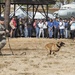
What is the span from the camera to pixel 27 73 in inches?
470

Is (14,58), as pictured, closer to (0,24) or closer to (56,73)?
(0,24)

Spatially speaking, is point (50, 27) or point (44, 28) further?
point (44, 28)

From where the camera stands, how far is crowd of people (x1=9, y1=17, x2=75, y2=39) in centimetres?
2870

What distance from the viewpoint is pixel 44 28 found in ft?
94.9

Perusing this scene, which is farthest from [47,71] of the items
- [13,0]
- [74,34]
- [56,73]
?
[13,0]

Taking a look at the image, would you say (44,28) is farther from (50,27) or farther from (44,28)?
(50,27)

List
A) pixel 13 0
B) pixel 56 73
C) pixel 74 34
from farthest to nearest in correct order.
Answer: pixel 13 0, pixel 74 34, pixel 56 73

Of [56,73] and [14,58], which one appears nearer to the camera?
[56,73]

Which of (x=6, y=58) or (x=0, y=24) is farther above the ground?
(x=0, y=24)

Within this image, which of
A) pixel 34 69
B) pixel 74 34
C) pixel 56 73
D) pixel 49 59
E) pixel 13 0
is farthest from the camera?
pixel 13 0

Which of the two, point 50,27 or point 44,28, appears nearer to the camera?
point 50,27

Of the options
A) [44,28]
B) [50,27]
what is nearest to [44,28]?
[44,28]

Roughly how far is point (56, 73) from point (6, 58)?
444 centimetres

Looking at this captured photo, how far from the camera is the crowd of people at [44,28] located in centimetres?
2870
